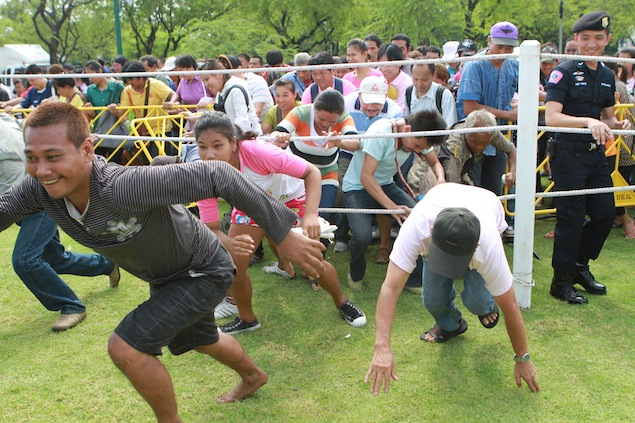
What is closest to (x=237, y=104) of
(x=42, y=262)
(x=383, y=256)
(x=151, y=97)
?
(x=383, y=256)

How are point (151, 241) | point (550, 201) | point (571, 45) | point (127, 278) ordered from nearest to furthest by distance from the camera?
1. point (151, 241)
2. point (127, 278)
3. point (550, 201)
4. point (571, 45)

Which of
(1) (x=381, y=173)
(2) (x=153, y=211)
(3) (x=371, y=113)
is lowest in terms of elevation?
(1) (x=381, y=173)

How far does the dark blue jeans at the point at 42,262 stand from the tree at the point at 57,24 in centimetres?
2976

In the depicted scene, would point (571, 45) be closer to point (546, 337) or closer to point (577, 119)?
point (577, 119)

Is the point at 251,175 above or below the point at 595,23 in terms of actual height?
below

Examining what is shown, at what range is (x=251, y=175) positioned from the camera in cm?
401

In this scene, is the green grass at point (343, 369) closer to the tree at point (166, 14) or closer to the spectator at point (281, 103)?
the spectator at point (281, 103)

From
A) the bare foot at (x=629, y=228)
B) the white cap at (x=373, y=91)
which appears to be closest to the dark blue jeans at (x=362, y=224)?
the white cap at (x=373, y=91)

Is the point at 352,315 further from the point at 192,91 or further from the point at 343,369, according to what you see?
the point at 192,91

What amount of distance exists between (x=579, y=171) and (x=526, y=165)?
1.66ft

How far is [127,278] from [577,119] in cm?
374

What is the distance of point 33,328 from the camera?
434cm

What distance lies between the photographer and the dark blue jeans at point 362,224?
15.1 feet

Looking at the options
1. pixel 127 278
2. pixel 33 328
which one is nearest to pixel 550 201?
pixel 127 278
